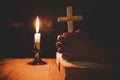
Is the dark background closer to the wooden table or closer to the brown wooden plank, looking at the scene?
the wooden table

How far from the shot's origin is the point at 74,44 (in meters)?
1.53

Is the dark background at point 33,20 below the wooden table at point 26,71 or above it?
above

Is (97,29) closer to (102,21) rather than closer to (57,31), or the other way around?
(102,21)

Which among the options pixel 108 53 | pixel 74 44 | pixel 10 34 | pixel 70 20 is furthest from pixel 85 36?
pixel 10 34

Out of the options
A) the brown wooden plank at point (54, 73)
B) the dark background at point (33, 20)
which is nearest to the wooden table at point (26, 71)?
the brown wooden plank at point (54, 73)

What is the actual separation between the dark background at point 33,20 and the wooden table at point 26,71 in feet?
1.03

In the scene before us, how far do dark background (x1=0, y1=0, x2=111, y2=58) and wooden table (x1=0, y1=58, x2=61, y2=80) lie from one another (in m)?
0.32

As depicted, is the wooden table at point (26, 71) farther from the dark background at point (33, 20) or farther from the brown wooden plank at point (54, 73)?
the dark background at point (33, 20)

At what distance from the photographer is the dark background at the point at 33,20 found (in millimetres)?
2303

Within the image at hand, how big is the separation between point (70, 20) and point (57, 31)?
0.28m

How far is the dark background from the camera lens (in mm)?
2303

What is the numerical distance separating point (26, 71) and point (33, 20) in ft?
2.43

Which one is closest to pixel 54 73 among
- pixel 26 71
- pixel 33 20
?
pixel 26 71

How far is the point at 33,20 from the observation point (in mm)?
2316
